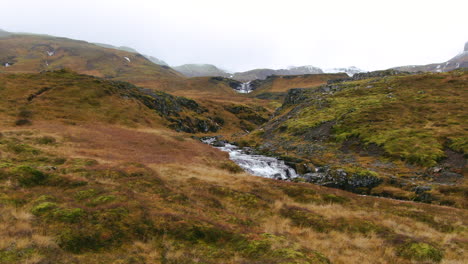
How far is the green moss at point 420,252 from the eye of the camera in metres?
12.7

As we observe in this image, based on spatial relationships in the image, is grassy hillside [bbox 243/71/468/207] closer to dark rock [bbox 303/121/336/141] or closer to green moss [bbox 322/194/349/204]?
dark rock [bbox 303/121/336/141]

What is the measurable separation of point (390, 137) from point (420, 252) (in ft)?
116

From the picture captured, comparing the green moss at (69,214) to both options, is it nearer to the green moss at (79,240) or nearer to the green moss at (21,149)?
the green moss at (79,240)


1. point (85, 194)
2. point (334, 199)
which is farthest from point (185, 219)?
point (334, 199)

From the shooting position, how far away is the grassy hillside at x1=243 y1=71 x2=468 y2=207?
99.2 feet

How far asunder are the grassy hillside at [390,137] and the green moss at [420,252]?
51.0ft

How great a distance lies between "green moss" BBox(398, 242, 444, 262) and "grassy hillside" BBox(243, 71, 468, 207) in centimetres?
1554

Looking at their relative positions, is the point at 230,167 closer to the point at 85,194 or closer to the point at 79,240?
the point at 85,194

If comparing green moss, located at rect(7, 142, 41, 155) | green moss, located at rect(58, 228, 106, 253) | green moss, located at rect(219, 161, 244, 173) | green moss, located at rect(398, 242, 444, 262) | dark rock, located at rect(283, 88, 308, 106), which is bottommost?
Result: green moss, located at rect(219, 161, 244, 173)

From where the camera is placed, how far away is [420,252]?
512 inches

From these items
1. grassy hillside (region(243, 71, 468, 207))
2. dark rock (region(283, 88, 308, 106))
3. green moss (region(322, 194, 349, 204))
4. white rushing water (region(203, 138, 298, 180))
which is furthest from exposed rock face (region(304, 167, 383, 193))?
dark rock (region(283, 88, 308, 106))

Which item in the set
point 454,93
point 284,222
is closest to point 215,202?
point 284,222

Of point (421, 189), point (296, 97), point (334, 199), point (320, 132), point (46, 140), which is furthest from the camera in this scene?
point (296, 97)

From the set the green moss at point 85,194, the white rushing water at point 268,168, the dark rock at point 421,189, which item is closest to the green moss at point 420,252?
the dark rock at point 421,189
